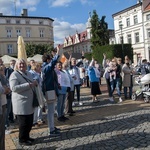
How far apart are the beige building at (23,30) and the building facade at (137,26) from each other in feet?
65.8

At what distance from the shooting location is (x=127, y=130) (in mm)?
6176

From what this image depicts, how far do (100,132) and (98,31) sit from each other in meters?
42.9

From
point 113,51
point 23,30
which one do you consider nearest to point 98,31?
point 113,51

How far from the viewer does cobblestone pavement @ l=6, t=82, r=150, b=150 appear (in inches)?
210

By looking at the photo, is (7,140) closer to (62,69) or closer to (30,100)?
(30,100)

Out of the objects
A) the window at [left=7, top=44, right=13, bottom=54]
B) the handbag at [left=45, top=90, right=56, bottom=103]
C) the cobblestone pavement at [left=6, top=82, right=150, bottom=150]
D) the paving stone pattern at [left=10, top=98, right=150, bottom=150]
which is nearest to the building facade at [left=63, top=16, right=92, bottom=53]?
the window at [left=7, top=44, right=13, bottom=54]

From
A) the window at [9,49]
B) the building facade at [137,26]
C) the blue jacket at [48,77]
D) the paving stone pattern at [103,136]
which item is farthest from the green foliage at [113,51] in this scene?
the blue jacket at [48,77]

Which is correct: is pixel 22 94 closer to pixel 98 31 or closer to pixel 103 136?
pixel 103 136

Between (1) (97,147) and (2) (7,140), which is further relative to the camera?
(2) (7,140)

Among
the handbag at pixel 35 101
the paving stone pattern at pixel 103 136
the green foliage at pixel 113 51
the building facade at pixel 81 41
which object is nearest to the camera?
the paving stone pattern at pixel 103 136

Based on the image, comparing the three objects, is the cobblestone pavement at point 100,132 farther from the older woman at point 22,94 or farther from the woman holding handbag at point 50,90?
the older woman at point 22,94

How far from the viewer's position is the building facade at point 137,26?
51.9 meters

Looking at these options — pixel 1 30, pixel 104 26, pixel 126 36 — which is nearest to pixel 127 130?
pixel 104 26

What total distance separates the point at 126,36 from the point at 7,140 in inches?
2154
